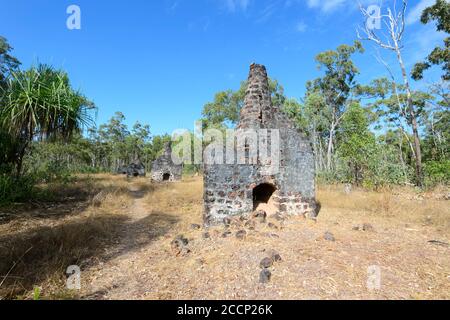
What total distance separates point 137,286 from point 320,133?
2986 centimetres

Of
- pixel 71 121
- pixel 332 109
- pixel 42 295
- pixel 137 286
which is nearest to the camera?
pixel 42 295

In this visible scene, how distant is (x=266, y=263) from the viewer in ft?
13.3

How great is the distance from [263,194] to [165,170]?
551 inches

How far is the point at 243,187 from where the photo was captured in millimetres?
6871

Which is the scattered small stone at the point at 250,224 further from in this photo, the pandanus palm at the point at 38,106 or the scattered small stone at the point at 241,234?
the pandanus palm at the point at 38,106

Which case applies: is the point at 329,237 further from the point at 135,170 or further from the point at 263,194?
the point at 135,170

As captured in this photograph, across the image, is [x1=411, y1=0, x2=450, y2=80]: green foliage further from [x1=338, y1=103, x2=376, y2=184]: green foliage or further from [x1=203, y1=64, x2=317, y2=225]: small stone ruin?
[x1=203, y1=64, x2=317, y2=225]: small stone ruin

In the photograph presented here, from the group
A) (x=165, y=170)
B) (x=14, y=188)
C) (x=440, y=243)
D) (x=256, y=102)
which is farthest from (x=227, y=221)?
(x=165, y=170)

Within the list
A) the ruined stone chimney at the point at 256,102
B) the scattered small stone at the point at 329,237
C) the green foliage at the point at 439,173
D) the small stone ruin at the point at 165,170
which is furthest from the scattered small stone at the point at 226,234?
the small stone ruin at the point at 165,170

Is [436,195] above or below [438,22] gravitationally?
below

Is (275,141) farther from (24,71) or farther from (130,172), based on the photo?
(130,172)

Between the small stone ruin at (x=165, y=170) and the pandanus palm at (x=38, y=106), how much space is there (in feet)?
38.6

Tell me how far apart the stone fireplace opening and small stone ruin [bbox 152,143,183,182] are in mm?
13549
